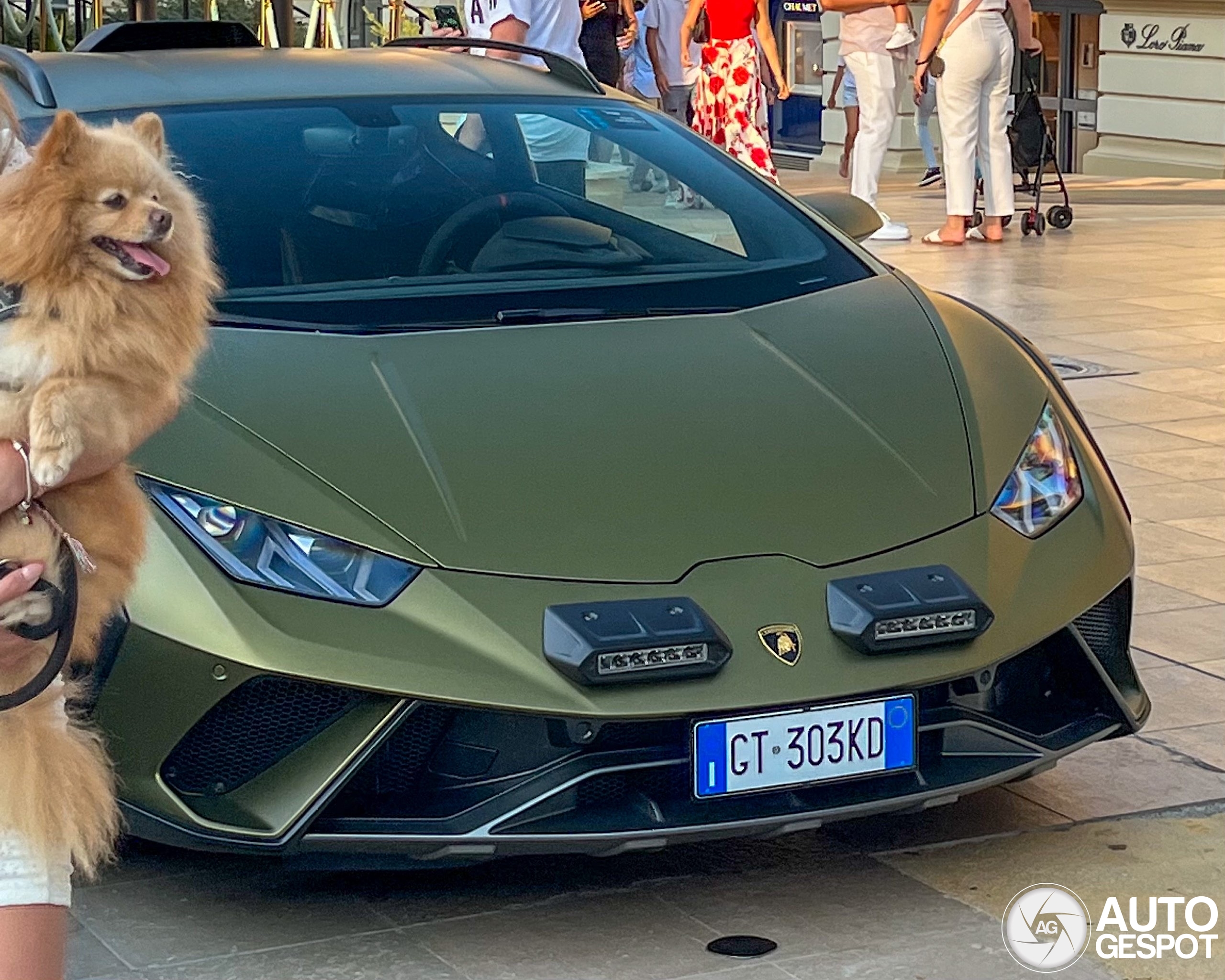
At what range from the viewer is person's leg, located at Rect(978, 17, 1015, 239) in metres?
13.0

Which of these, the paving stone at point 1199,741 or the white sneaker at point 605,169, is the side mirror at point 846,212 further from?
the paving stone at point 1199,741

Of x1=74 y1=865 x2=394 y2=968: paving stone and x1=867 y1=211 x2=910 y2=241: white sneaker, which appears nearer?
x1=74 y1=865 x2=394 y2=968: paving stone

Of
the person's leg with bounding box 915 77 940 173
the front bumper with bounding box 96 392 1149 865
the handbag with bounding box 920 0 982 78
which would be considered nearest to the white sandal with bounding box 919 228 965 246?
the handbag with bounding box 920 0 982 78

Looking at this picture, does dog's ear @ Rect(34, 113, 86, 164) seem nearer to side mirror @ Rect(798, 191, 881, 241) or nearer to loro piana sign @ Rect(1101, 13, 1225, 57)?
side mirror @ Rect(798, 191, 881, 241)

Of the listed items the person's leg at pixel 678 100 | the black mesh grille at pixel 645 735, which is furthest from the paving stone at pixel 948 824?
the person's leg at pixel 678 100

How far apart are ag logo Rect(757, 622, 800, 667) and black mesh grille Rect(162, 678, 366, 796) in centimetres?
72

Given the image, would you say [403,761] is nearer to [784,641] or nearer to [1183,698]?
[784,641]

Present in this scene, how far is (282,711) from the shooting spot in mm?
3477

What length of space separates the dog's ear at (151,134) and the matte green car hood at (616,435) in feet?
3.60

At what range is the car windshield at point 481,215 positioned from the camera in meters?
4.45

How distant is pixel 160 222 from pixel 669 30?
1413 centimetres

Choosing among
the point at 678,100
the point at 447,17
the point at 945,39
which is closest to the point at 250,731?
the point at 945,39

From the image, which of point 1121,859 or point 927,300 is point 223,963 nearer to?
point 1121,859

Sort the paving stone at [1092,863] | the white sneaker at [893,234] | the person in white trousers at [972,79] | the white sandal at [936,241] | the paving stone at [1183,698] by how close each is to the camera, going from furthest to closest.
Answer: the white sneaker at [893,234] < the white sandal at [936,241] < the person in white trousers at [972,79] < the paving stone at [1183,698] < the paving stone at [1092,863]
